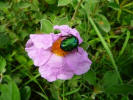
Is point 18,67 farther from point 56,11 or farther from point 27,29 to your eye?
point 56,11

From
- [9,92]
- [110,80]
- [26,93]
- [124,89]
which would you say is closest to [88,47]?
[110,80]

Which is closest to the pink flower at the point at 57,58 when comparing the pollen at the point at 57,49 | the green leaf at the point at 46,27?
the pollen at the point at 57,49

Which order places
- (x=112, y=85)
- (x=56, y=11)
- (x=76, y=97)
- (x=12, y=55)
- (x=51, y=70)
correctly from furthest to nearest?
(x=56, y=11) < (x=12, y=55) < (x=76, y=97) < (x=112, y=85) < (x=51, y=70)

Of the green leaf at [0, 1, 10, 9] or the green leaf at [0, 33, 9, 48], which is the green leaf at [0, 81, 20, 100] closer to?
the green leaf at [0, 33, 9, 48]

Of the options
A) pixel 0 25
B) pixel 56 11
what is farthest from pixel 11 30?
pixel 56 11

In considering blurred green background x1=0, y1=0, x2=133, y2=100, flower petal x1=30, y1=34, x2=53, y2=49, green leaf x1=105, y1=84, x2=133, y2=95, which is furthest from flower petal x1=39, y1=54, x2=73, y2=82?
green leaf x1=105, y1=84, x2=133, y2=95

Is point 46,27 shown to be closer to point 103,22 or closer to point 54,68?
point 54,68

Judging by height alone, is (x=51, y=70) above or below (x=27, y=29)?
below

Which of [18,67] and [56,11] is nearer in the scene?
[18,67]

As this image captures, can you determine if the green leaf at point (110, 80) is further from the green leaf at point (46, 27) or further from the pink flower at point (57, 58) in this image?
the green leaf at point (46, 27)
